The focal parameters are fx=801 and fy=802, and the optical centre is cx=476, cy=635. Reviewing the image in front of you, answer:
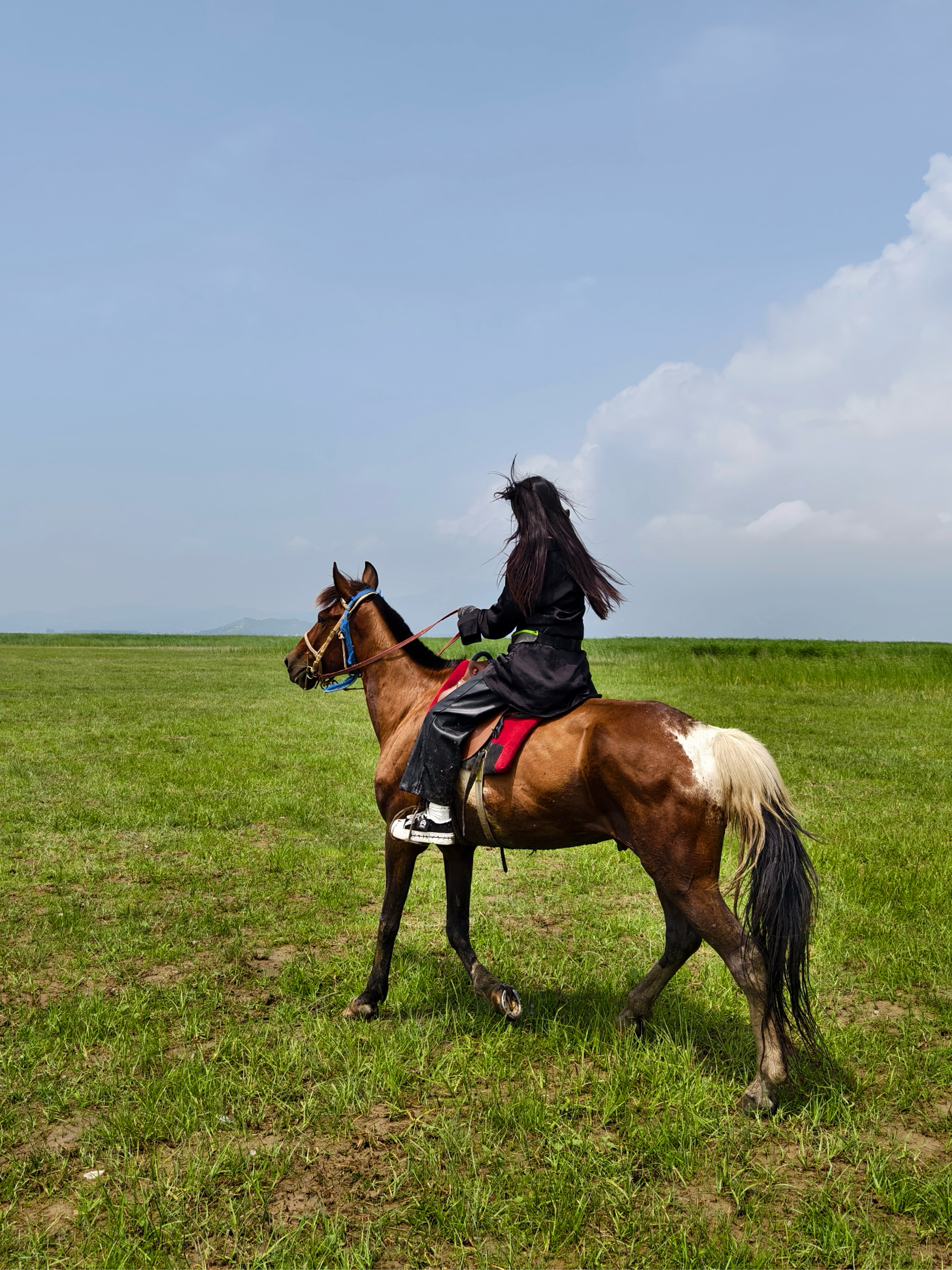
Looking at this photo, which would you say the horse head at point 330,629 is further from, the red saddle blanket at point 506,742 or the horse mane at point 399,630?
the red saddle blanket at point 506,742

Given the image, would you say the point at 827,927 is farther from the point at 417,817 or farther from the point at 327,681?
the point at 327,681

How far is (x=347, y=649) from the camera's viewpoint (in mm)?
5715

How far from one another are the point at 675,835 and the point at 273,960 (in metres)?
3.36

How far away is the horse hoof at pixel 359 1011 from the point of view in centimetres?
479

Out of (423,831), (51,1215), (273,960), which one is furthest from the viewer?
(273,960)

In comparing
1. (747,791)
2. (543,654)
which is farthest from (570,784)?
(747,791)

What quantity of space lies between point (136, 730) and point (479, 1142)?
569 inches

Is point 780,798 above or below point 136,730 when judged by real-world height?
above

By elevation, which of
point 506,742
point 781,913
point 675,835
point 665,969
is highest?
point 506,742

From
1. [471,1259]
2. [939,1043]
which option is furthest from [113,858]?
[939,1043]

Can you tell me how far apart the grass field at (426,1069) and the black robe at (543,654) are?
185 cm

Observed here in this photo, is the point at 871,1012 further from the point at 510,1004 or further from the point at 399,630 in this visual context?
the point at 399,630

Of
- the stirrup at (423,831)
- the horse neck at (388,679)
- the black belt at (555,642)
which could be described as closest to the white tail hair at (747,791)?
the black belt at (555,642)

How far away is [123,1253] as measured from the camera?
295cm
